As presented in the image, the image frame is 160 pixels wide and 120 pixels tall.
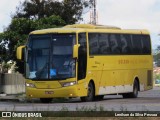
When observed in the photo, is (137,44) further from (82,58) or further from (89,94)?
(82,58)

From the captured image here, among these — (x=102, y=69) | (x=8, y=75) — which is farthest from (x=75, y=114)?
(x=8, y=75)

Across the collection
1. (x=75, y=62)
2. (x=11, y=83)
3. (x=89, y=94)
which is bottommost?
(x=11, y=83)

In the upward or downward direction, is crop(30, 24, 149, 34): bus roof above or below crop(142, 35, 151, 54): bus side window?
above

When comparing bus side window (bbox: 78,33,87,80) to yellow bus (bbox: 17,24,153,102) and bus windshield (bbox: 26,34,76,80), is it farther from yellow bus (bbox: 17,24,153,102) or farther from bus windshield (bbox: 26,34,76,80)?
bus windshield (bbox: 26,34,76,80)

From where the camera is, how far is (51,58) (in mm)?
28859

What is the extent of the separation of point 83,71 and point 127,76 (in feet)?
17.0

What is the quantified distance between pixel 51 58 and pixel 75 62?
113cm

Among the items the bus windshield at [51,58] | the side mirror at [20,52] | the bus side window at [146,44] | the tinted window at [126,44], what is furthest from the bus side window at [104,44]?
the bus side window at [146,44]

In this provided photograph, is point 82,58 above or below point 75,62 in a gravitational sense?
above

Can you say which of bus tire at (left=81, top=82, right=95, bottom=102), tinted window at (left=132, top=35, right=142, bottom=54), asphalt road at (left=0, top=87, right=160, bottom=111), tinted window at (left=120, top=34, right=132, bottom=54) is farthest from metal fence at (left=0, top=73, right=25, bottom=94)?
bus tire at (left=81, top=82, right=95, bottom=102)

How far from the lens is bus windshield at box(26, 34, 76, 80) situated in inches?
1129

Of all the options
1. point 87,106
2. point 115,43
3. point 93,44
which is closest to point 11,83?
point 115,43

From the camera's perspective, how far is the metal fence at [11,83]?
158 ft

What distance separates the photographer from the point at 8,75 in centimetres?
5100
